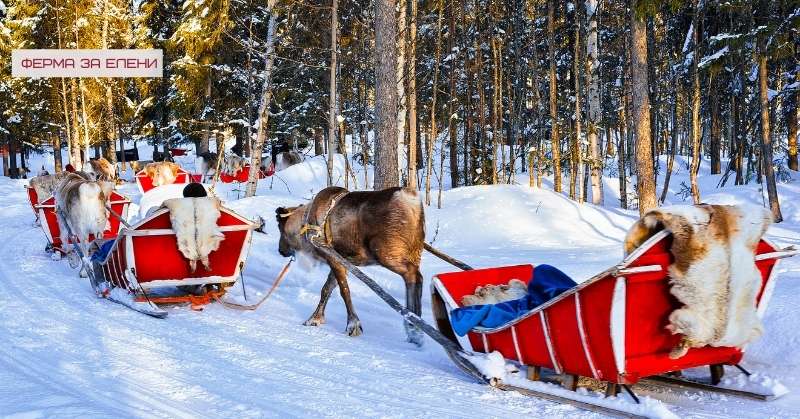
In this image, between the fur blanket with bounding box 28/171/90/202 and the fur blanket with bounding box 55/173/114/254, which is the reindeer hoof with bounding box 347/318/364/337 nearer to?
the fur blanket with bounding box 55/173/114/254

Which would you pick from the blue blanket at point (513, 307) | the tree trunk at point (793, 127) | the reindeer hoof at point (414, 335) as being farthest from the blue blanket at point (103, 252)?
the tree trunk at point (793, 127)

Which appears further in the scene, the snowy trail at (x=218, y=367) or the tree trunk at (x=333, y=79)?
the tree trunk at (x=333, y=79)

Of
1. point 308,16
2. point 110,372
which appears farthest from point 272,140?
point 110,372

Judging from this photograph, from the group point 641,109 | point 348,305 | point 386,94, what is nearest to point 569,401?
point 348,305

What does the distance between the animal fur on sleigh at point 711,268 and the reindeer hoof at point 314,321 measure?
3.90 metres

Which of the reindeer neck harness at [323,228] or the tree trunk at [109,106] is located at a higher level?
the tree trunk at [109,106]

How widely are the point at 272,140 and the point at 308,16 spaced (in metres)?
15.8

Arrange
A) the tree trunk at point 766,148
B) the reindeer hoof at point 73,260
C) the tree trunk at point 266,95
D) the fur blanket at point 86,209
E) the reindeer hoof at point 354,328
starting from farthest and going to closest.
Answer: the tree trunk at point 266,95 → the tree trunk at point 766,148 → the reindeer hoof at point 73,260 → the fur blanket at point 86,209 → the reindeer hoof at point 354,328

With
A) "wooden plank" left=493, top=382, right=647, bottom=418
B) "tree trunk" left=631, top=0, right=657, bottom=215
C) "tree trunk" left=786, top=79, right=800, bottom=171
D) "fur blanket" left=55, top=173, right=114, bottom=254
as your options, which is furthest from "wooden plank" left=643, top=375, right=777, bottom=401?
"tree trunk" left=786, top=79, right=800, bottom=171

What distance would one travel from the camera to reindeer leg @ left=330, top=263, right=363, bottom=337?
670cm

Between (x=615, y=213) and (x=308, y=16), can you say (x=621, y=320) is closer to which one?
(x=615, y=213)

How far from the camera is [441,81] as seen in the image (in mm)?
26625

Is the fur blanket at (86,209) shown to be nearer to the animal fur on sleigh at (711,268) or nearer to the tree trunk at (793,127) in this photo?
the animal fur on sleigh at (711,268)

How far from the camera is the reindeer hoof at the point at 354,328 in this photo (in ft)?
21.9
